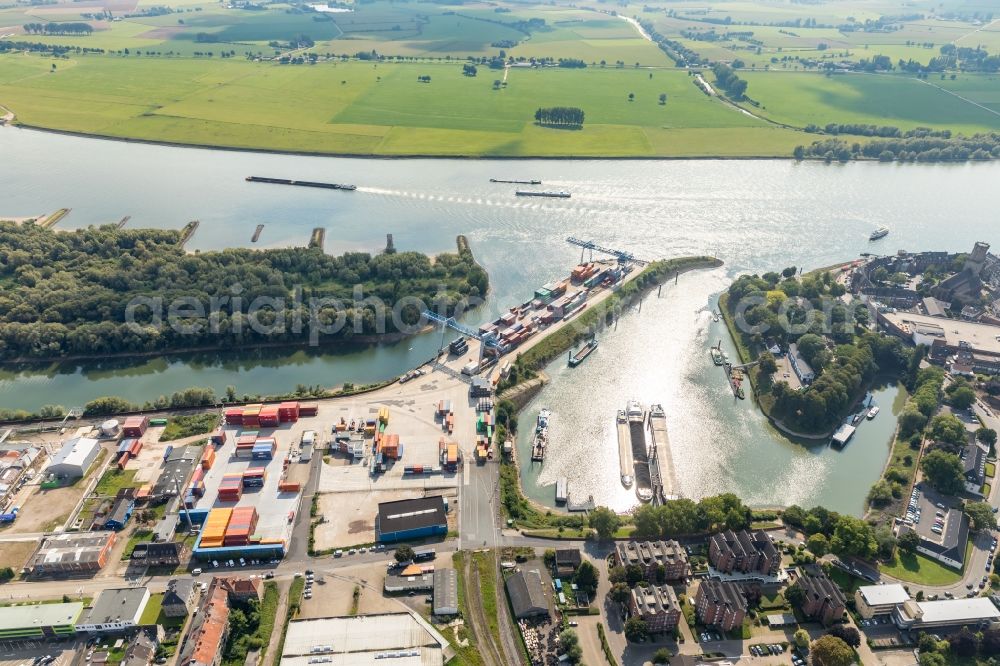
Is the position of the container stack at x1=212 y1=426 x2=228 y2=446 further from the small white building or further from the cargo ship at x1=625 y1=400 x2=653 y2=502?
the cargo ship at x1=625 y1=400 x2=653 y2=502

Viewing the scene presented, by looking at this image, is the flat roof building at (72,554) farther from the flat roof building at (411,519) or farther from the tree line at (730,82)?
the tree line at (730,82)

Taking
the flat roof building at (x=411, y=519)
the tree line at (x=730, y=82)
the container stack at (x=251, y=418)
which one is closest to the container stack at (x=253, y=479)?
the container stack at (x=251, y=418)

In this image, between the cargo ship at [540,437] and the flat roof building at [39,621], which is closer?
the flat roof building at [39,621]

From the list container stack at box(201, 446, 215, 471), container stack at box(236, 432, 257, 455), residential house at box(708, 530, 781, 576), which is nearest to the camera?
residential house at box(708, 530, 781, 576)

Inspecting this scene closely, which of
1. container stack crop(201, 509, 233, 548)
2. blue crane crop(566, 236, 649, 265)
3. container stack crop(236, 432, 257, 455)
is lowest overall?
container stack crop(201, 509, 233, 548)

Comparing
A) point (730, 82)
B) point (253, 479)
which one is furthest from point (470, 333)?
point (730, 82)

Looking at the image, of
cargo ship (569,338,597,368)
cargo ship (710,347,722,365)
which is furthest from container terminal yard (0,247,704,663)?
cargo ship (710,347,722,365)
